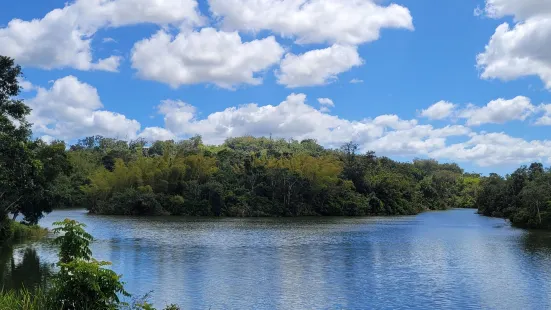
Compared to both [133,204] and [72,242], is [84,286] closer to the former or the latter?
[72,242]

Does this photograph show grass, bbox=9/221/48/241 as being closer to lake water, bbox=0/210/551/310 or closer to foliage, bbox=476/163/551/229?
lake water, bbox=0/210/551/310

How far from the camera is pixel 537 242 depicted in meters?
37.6

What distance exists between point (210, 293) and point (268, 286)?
273cm

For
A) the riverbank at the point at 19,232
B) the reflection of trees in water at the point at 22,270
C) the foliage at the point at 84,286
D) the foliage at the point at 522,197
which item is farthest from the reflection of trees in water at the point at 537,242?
the riverbank at the point at 19,232

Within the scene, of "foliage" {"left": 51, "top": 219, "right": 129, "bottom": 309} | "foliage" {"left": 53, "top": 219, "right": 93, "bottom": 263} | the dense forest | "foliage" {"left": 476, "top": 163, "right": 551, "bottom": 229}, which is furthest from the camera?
the dense forest

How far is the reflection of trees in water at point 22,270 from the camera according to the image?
19598 millimetres

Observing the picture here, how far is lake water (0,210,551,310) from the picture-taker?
61.4 feet

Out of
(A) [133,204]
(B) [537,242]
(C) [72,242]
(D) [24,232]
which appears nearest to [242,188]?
(A) [133,204]

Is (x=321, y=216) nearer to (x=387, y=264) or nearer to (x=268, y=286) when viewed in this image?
(x=387, y=264)

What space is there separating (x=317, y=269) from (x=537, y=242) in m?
21.9

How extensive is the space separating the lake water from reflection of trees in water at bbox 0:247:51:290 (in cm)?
5

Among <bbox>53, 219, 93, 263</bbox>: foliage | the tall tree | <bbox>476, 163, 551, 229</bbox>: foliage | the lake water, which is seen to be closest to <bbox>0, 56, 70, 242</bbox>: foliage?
the tall tree

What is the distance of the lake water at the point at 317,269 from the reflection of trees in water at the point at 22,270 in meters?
0.05

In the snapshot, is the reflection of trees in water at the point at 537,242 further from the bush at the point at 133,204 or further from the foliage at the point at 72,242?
the bush at the point at 133,204
